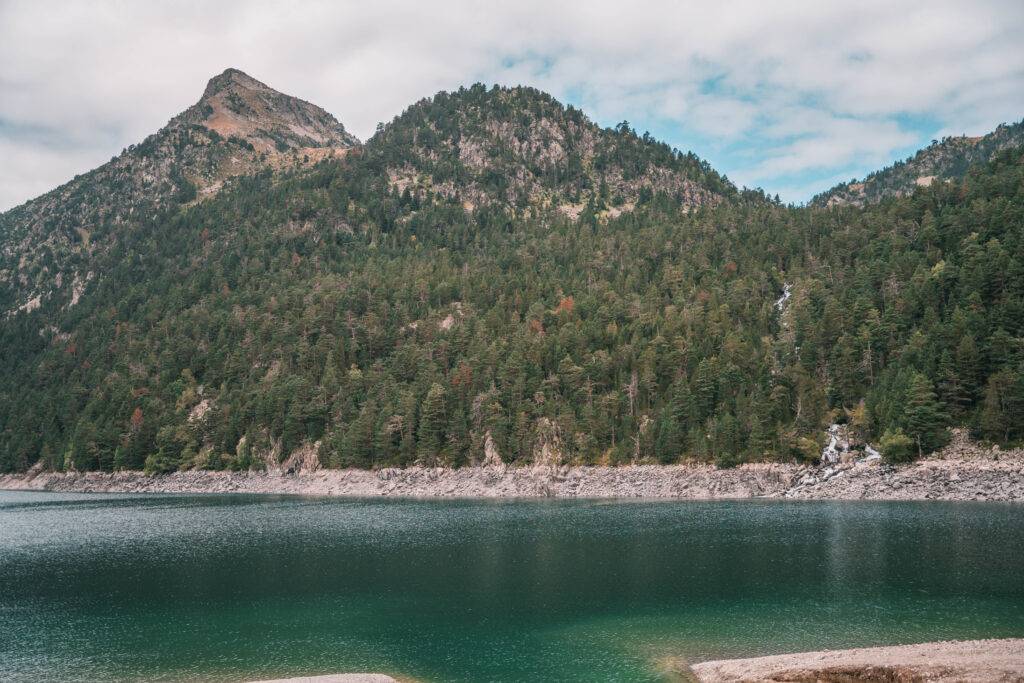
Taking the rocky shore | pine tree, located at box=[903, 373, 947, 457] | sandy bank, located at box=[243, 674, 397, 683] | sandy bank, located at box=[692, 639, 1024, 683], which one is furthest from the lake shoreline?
sandy bank, located at box=[243, 674, 397, 683]

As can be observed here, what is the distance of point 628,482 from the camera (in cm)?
12056

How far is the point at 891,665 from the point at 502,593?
25621mm

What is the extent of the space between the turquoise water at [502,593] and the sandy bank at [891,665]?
2.89 m

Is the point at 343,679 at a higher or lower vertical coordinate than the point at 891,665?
lower

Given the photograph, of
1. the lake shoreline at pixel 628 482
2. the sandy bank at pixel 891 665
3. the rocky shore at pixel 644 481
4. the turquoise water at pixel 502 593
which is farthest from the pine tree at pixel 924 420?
the sandy bank at pixel 891 665

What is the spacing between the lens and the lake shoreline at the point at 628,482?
304 ft

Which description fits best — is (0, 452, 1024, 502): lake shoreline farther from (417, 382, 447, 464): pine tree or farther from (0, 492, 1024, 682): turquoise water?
(0, 492, 1024, 682): turquoise water

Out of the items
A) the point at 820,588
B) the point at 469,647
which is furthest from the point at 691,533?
the point at 469,647

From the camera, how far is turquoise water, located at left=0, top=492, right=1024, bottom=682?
35.0 meters

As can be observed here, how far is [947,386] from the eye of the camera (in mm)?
104500

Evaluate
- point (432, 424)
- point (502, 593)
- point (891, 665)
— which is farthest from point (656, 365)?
point (891, 665)

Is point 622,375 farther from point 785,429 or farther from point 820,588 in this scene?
point 820,588

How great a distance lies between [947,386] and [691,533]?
5991cm

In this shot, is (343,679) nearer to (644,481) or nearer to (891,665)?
(891,665)
